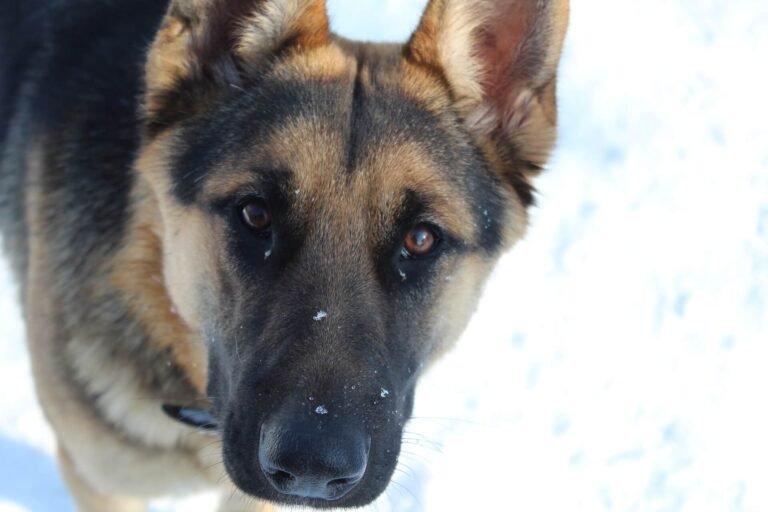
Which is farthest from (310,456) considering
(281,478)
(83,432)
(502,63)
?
(502,63)

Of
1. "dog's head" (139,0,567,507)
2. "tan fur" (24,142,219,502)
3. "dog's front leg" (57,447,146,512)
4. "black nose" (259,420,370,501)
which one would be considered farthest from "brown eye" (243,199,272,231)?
"dog's front leg" (57,447,146,512)

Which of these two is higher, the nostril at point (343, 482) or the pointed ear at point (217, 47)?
the pointed ear at point (217, 47)

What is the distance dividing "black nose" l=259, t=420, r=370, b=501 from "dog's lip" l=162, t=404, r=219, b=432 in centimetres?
74

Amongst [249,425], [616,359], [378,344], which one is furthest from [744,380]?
[249,425]

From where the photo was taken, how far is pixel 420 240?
2.41 meters

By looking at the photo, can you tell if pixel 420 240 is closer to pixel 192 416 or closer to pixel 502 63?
pixel 502 63

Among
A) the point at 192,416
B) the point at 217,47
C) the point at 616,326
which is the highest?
the point at 217,47

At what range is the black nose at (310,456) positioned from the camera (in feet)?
6.53

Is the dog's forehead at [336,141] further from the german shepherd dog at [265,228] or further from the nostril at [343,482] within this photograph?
the nostril at [343,482]

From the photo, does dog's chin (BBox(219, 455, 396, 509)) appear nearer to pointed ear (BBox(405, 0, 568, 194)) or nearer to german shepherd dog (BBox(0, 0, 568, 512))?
german shepherd dog (BBox(0, 0, 568, 512))

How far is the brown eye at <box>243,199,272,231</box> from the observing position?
2334 millimetres

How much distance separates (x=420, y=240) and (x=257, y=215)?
49 cm

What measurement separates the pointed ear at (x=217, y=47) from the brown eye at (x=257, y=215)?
462 millimetres

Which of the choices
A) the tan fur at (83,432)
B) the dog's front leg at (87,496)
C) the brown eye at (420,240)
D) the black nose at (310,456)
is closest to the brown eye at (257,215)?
the brown eye at (420,240)
